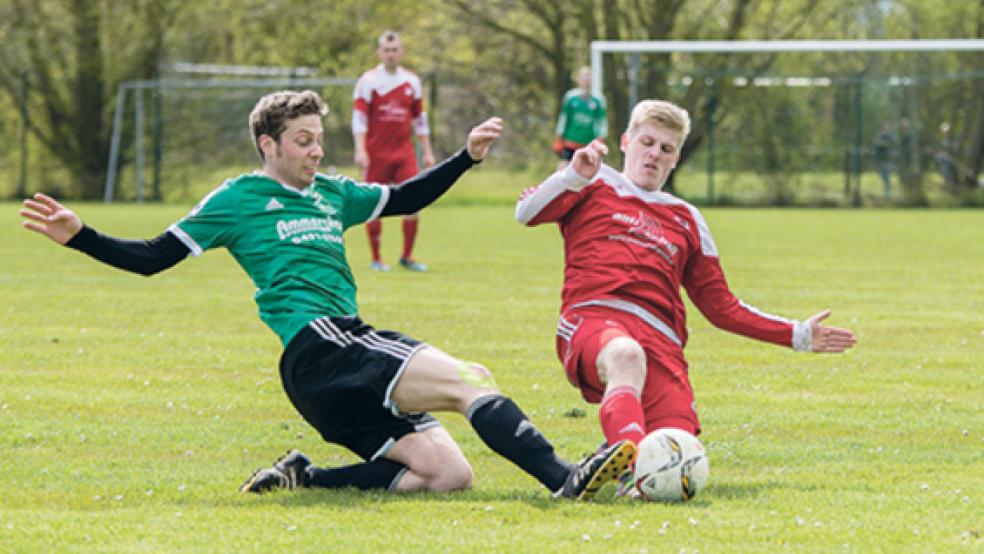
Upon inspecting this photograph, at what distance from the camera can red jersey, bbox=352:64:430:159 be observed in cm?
1455

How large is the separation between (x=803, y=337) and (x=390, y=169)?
9218 millimetres

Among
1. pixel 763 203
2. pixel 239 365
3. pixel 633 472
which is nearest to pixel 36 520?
pixel 633 472

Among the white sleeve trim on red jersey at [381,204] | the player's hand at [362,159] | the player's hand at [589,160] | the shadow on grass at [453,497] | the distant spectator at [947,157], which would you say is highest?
the player's hand at [589,160]

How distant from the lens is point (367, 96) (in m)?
14.6

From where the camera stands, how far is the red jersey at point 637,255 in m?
5.71

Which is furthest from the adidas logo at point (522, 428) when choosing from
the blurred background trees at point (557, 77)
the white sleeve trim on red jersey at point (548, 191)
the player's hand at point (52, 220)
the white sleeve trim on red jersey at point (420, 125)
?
the blurred background trees at point (557, 77)

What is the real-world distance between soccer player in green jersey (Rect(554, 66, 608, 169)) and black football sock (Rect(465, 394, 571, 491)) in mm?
17030

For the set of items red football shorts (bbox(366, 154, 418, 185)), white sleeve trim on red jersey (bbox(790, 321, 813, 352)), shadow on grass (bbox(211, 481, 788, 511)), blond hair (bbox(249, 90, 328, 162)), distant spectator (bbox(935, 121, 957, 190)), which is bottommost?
distant spectator (bbox(935, 121, 957, 190))

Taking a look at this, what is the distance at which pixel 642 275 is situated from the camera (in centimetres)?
573

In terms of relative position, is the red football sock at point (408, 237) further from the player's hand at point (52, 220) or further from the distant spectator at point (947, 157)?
the distant spectator at point (947, 157)

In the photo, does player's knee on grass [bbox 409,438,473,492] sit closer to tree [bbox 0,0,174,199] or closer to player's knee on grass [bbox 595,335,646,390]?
player's knee on grass [bbox 595,335,646,390]

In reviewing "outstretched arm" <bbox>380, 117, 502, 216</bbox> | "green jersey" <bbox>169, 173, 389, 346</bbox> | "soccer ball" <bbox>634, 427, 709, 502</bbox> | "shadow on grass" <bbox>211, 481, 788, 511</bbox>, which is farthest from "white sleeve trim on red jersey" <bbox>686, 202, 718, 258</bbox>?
"green jersey" <bbox>169, 173, 389, 346</bbox>

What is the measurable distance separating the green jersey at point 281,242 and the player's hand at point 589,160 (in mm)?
939

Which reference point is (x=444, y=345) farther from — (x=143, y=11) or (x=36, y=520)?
(x=143, y=11)
